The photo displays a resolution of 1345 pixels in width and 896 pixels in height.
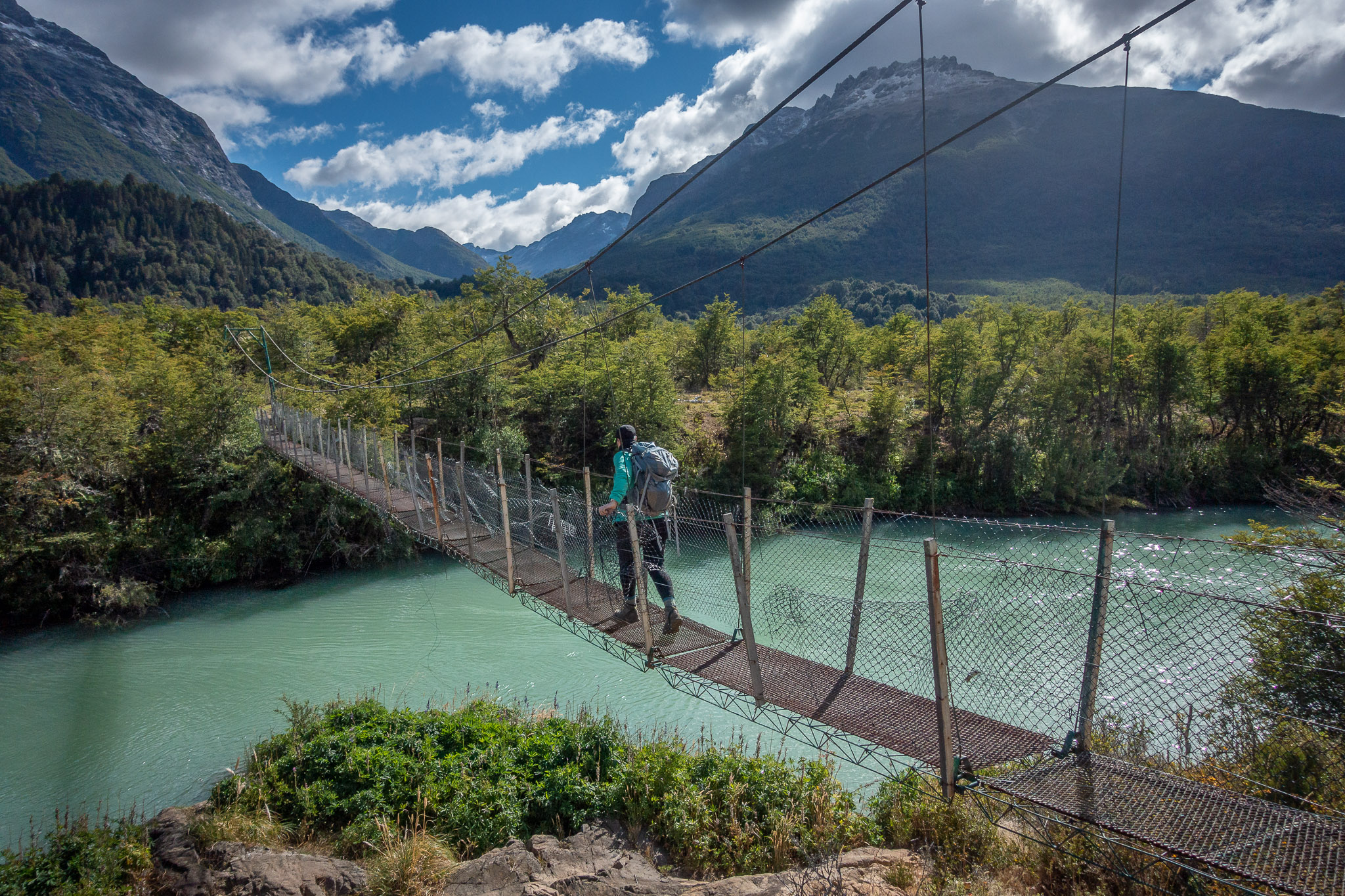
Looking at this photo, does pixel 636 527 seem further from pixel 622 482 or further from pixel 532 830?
pixel 532 830

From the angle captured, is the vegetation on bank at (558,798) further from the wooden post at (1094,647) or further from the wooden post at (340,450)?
the wooden post at (340,450)

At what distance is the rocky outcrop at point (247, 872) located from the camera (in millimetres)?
4371

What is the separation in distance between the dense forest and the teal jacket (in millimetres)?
8589

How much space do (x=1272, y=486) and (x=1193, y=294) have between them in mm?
45440

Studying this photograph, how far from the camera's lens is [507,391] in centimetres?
1555

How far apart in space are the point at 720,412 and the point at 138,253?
170ft

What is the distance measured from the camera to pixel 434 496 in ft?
20.2

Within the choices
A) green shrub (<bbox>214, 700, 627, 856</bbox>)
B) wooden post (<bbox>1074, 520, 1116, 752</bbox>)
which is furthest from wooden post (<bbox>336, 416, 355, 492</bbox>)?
wooden post (<bbox>1074, 520, 1116, 752</bbox>)

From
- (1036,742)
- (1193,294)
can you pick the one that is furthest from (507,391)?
(1193,294)

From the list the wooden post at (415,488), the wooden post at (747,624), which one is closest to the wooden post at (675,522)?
the wooden post at (747,624)

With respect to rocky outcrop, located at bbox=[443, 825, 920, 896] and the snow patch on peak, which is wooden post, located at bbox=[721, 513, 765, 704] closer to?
rocky outcrop, located at bbox=[443, 825, 920, 896]

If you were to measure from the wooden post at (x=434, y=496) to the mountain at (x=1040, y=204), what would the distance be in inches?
2476

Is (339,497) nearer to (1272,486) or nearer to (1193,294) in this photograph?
(1272,486)

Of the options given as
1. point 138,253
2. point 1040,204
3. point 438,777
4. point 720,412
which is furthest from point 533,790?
point 1040,204
